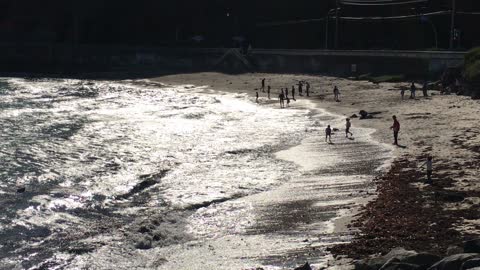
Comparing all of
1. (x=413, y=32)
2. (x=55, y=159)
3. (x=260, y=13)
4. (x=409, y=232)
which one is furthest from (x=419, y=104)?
(x=260, y=13)

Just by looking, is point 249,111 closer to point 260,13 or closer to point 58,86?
point 58,86

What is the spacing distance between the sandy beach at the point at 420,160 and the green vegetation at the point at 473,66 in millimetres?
1671

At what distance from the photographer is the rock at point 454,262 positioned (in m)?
13.4

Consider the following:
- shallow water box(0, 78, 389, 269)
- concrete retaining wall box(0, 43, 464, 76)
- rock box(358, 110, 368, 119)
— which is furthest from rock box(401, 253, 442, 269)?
concrete retaining wall box(0, 43, 464, 76)

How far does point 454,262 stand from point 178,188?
15.3 metres

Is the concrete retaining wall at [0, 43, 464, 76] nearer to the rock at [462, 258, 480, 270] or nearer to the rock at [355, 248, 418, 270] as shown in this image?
the rock at [355, 248, 418, 270]

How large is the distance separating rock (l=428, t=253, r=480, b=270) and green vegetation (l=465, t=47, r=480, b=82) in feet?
117

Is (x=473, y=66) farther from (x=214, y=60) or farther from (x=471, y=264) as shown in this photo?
(x=214, y=60)

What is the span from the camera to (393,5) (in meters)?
101

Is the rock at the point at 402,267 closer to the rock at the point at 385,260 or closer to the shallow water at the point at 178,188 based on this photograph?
the rock at the point at 385,260

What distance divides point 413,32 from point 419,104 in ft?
160

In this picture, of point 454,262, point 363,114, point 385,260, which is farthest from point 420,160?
point 363,114

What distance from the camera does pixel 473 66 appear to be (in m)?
49.9

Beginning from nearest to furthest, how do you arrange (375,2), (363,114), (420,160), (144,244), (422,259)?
(422,259)
(144,244)
(420,160)
(363,114)
(375,2)
